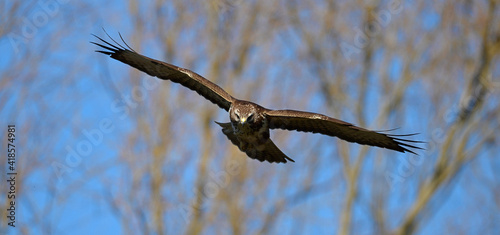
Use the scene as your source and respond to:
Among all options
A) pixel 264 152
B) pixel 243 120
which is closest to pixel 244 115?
pixel 243 120

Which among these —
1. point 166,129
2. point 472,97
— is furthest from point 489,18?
point 166,129

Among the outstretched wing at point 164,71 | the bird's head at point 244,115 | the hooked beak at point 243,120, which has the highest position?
the outstretched wing at point 164,71

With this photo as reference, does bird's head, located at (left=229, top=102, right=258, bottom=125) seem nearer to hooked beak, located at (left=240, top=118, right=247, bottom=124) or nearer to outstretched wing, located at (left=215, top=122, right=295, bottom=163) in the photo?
hooked beak, located at (left=240, top=118, right=247, bottom=124)

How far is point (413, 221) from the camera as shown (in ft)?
55.2

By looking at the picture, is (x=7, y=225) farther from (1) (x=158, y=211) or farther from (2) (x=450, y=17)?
(2) (x=450, y=17)

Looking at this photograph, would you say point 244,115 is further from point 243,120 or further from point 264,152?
point 264,152

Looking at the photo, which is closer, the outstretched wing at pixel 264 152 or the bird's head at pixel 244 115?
the bird's head at pixel 244 115

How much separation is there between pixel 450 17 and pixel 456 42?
1.76 ft

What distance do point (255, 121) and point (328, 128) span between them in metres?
0.85

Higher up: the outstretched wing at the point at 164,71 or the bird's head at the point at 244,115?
the outstretched wing at the point at 164,71

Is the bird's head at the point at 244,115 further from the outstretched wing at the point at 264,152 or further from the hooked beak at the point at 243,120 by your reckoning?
the outstretched wing at the point at 264,152

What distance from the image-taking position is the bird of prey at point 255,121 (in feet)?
26.5

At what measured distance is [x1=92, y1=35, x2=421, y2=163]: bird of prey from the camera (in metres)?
8.07

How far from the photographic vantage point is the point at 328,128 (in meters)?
8.48
